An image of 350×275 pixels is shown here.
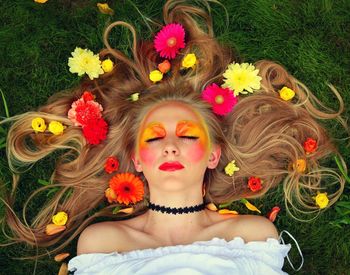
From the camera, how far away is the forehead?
4754 millimetres

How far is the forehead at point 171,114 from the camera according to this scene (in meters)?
4.75

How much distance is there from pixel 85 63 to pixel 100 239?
4.68 ft

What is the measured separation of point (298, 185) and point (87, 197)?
1.72 m

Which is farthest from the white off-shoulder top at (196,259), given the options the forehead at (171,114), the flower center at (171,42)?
the flower center at (171,42)

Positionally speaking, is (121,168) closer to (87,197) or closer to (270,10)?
(87,197)

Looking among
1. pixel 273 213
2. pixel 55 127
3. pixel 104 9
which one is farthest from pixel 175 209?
pixel 104 9

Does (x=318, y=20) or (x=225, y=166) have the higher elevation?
(x=318, y=20)

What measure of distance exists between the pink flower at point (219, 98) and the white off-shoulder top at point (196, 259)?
106 cm

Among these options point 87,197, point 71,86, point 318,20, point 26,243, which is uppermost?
point 318,20

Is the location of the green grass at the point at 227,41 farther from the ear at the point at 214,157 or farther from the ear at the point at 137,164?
the ear at the point at 137,164

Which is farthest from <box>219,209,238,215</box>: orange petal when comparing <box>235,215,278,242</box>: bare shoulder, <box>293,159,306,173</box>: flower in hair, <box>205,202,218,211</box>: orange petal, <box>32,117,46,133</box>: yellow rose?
<box>32,117,46,133</box>: yellow rose

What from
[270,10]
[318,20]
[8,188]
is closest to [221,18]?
[270,10]

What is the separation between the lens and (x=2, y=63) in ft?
17.3

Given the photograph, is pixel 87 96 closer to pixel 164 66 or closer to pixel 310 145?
pixel 164 66
